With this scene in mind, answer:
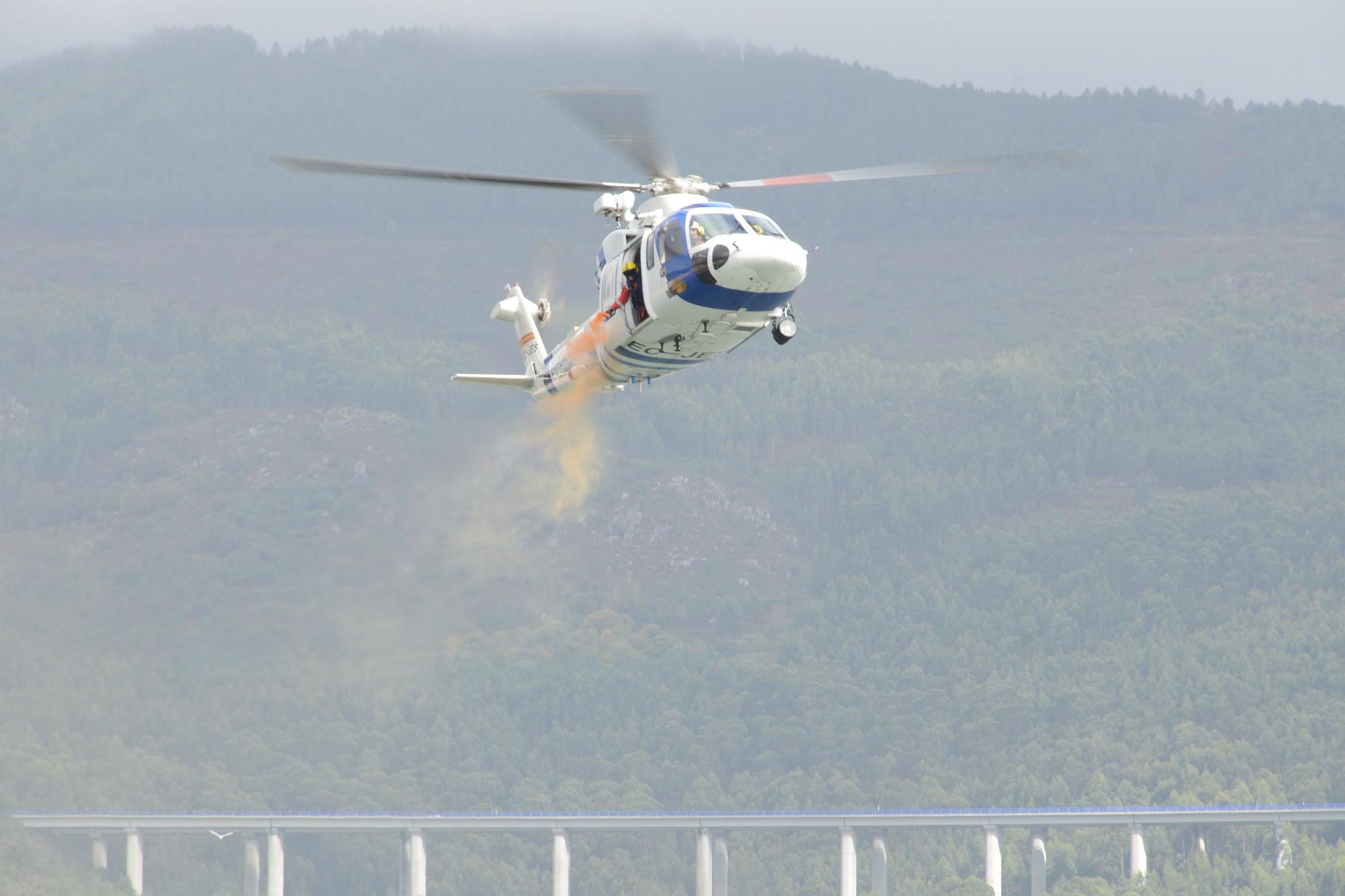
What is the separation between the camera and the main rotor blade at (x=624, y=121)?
123 ft

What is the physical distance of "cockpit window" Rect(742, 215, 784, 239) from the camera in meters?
41.0

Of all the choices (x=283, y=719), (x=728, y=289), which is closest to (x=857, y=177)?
(x=728, y=289)

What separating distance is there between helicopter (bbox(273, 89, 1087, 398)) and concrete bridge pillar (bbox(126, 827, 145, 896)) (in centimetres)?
11816

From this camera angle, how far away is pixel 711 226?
4109 centimetres

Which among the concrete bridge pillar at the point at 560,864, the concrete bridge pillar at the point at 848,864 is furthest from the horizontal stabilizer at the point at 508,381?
the concrete bridge pillar at the point at 560,864

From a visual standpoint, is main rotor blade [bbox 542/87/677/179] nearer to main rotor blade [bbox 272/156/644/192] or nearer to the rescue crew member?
main rotor blade [bbox 272/156/644/192]

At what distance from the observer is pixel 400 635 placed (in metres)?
120

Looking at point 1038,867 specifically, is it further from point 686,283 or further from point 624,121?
point 624,121

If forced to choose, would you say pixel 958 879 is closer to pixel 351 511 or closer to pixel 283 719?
pixel 283 719

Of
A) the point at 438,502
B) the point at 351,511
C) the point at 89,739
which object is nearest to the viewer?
the point at 438,502

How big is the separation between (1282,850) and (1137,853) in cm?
1265

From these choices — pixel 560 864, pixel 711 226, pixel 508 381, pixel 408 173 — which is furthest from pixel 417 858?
pixel 408 173

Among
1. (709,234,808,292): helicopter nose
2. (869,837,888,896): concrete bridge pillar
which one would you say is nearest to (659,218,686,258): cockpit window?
(709,234,808,292): helicopter nose

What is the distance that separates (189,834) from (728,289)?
136 meters
